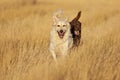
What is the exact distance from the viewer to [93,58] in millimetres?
6156

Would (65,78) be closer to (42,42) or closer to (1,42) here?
(1,42)

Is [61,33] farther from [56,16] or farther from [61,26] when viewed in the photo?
[56,16]

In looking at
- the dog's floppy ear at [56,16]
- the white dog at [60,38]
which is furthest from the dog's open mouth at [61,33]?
the dog's floppy ear at [56,16]

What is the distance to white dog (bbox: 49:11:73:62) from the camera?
791cm

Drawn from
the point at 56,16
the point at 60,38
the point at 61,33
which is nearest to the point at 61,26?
the point at 61,33

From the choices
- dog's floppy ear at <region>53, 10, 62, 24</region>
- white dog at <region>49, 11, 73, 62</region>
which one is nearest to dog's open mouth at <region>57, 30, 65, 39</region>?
white dog at <region>49, 11, 73, 62</region>

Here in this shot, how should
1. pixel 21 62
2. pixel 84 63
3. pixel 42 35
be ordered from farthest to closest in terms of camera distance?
1. pixel 42 35
2. pixel 21 62
3. pixel 84 63

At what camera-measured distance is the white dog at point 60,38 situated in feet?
26.0

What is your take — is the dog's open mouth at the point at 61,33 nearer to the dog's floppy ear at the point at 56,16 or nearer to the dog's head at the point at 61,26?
the dog's head at the point at 61,26

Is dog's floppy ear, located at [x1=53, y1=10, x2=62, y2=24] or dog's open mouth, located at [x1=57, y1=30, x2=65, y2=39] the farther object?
dog's floppy ear, located at [x1=53, y1=10, x2=62, y2=24]

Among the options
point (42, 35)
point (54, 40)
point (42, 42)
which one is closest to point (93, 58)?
point (54, 40)

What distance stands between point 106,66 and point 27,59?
156 cm

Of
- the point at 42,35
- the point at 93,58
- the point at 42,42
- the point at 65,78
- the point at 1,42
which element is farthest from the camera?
the point at 42,35

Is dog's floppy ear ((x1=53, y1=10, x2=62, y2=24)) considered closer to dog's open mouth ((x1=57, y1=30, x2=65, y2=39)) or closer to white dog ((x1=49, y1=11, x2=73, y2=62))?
white dog ((x1=49, y1=11, x2=73, y2=62))
